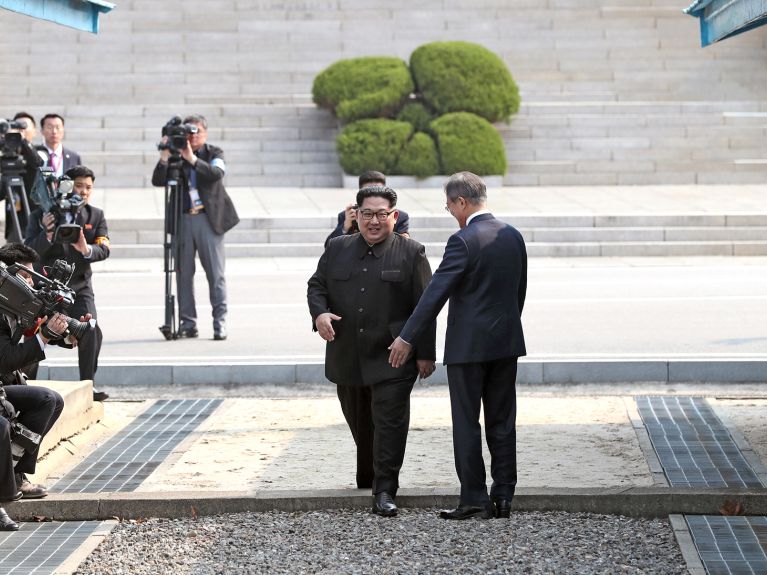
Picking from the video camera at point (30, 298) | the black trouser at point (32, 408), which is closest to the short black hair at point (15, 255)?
the video camera at point (30, 298)

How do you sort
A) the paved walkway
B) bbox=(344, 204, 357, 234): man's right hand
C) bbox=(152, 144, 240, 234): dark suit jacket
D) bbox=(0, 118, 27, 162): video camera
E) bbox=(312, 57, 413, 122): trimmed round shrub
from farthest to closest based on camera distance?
bbox=(312, 57, 413, 122): trimmed round shrub < the paved walkway < bbox=(152, 144, 240, 234): dark suit jacket < bbox=(0, 118, 27, 162): video camera < bbox=(344, 204, 357, 234): man's right hand

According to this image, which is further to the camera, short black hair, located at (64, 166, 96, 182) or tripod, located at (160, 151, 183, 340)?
tripod, located at (160, 151, 183, 340)

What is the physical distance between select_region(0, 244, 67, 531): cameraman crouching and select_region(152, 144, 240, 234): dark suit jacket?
4725mm

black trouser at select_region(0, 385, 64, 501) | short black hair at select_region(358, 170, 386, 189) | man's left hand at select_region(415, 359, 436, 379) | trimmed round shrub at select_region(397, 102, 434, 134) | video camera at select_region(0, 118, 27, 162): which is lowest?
black trouser at select_region(0, 385, 64, 501)

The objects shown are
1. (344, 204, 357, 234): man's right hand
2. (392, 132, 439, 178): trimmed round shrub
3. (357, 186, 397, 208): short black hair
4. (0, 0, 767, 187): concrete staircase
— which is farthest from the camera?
(0, 0, 767, 187): concrete staircase

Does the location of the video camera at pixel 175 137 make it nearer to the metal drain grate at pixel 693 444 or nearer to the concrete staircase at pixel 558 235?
the metal drain grate at pixel 693 444

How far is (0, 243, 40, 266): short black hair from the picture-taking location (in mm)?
7648

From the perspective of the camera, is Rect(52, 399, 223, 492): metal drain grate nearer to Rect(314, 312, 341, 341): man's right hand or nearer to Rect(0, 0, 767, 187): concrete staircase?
Rect(314, 312, 341, 341): man's right hand

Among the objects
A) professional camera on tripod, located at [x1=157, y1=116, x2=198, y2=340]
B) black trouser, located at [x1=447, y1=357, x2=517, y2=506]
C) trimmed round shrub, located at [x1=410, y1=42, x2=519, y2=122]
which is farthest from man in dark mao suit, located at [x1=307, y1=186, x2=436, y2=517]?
trimmed round shrub, located at [x1=410, y1=42, x2=519, y2=122]

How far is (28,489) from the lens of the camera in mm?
7570

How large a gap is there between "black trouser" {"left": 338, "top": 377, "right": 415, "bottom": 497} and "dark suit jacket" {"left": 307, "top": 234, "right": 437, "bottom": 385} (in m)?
0.08

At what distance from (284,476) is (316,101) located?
18.9m

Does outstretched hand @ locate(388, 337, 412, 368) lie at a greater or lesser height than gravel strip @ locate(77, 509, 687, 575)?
greater

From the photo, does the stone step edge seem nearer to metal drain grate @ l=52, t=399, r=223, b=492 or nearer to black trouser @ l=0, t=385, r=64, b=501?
metal drain grate @ l=52, t=399, r=223, b=492
